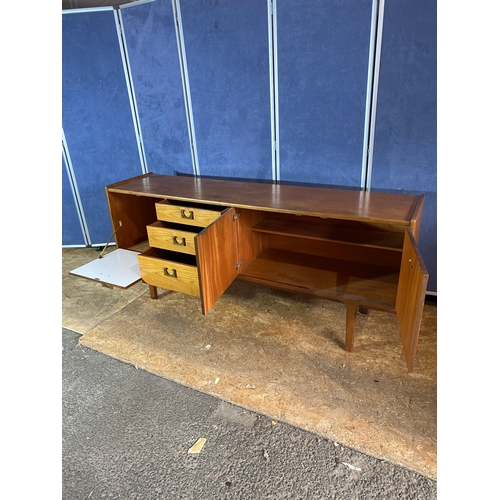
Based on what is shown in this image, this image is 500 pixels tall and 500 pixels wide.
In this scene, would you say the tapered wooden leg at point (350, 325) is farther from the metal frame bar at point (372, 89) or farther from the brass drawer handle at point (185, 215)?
the brass drawer handle at point (185, 215)

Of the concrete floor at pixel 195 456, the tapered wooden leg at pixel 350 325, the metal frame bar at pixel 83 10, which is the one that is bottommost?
the concrete floor at pixel 195 456

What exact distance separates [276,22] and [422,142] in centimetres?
103

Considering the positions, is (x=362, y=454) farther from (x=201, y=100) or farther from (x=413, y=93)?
(x=201, y=100)

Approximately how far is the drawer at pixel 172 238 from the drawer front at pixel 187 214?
62 millimetres

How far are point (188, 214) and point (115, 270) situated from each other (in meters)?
0.60

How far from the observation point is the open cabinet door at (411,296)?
1.22 metres

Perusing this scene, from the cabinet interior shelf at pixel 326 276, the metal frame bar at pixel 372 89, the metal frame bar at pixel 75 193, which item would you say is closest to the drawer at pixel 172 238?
the cabinet interior shelf at pixel 326 276

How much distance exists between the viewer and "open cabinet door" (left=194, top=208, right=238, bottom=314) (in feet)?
5.46

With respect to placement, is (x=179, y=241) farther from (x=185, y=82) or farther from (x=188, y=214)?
(x=185, y=82)

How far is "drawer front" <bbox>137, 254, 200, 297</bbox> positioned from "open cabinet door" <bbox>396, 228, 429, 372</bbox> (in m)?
1.00

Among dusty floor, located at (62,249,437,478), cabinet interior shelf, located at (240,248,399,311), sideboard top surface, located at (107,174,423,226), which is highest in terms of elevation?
sideboard top surface, located at (107,174,423,226)

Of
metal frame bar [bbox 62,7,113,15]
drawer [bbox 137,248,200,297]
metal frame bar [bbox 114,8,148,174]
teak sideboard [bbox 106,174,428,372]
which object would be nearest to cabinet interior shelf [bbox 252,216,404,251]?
teak sideboard [bbox 106,174,428,372]

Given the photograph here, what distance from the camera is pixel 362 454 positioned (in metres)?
1.38

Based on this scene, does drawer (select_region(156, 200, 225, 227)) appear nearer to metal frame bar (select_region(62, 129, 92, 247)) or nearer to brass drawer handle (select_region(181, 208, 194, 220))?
brass drawer handle (select_region(181, 208, 194, 220))
